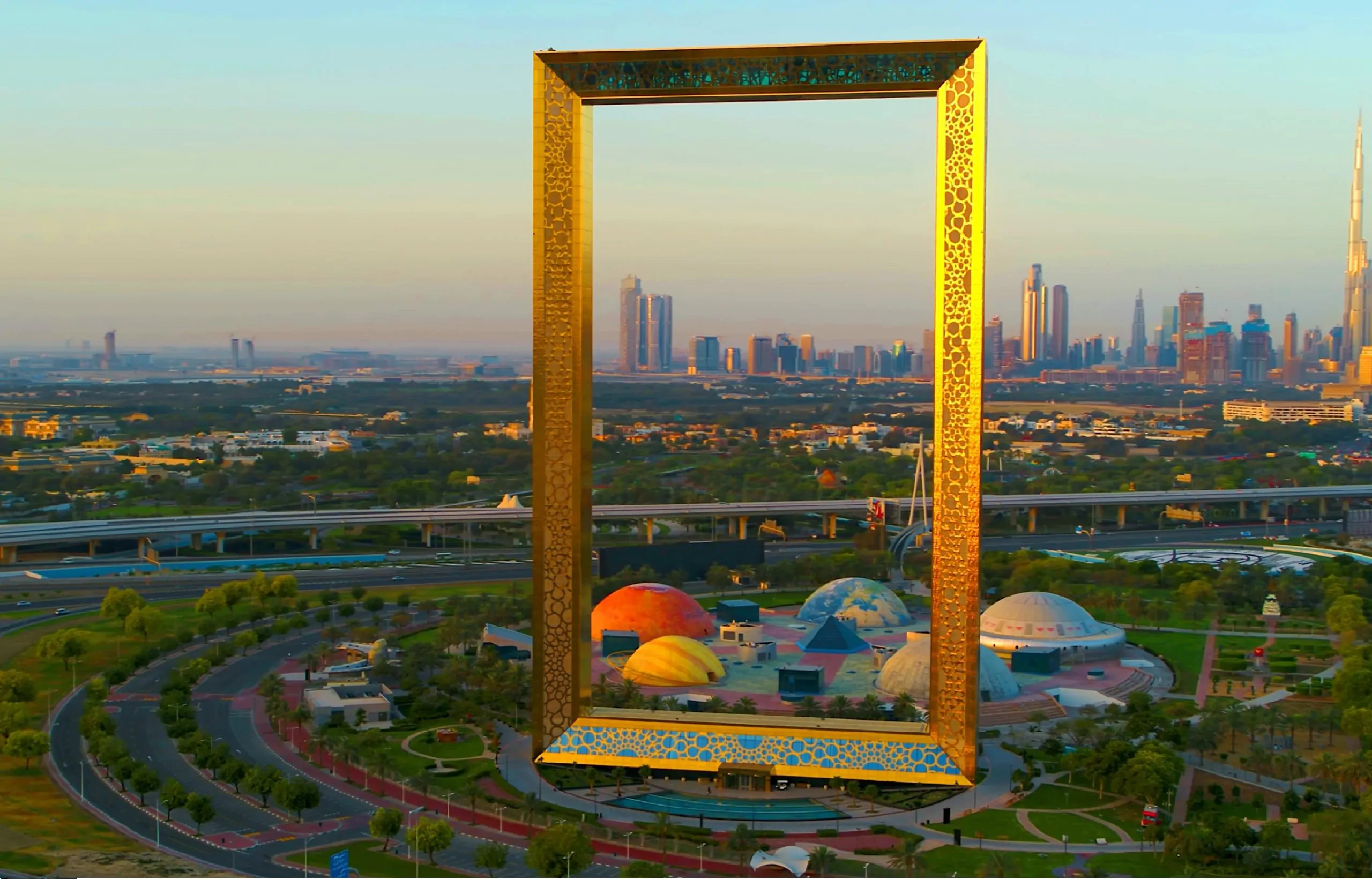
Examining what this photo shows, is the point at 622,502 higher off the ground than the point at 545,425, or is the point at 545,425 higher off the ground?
the point at 545,425

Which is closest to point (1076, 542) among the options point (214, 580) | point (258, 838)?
point (214, 580)

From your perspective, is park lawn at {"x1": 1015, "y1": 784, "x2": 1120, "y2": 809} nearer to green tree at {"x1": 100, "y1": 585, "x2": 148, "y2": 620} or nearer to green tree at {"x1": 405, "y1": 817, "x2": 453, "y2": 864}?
green tree at {"x1": 405, "y1": 817, "x2": 453, "y2": 864}

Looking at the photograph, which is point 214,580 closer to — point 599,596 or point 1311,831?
point 599,596

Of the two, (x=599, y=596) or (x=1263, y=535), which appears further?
(x=1263, y=535)

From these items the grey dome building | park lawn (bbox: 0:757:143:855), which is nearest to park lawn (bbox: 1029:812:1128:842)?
the grey dome building

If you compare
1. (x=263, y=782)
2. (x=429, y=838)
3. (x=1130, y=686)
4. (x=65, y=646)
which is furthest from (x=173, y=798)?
(x=1130, y=686)

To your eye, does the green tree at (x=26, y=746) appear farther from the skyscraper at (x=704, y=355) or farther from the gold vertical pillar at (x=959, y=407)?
the skyscraper at (x=704, y=355)

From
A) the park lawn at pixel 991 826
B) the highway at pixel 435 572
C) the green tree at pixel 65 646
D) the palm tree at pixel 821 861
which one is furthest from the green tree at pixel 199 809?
the highway at pixel 435 572
